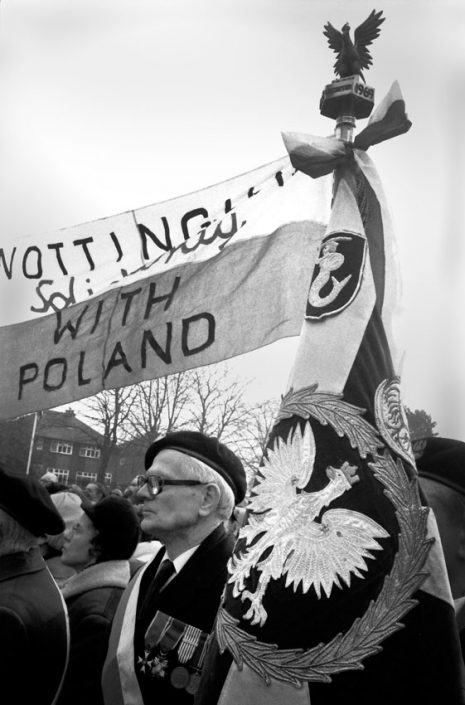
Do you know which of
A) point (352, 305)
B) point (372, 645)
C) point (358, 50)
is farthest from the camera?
point (358, 50)

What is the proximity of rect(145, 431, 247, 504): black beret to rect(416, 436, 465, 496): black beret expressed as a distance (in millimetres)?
1232

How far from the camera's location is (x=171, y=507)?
3303mm

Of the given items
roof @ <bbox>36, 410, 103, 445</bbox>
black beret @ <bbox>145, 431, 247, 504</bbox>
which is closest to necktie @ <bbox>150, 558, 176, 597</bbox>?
black beret @ <bbox>145, 431, 247, 504</bbox>

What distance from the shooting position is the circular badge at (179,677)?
2912mm

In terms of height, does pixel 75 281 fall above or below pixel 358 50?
below

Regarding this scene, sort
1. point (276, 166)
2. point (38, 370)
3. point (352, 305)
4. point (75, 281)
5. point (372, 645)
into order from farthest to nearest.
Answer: point (75, 281) → point (38, 370) → point (276, 166) → point (352, 305) → point (372, 645)

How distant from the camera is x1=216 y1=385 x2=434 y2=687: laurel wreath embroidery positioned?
6.01ft

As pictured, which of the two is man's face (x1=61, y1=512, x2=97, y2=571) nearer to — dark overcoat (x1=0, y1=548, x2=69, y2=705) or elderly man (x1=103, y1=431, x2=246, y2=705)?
dark overcoat (x1=0, y1=548, x2=69, y2=705)

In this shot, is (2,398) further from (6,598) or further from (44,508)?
(6,598)

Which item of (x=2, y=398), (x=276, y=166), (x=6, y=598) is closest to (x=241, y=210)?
(x=276, y=166)

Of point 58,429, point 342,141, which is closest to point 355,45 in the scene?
point 342,141

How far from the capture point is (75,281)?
3980 millimetres

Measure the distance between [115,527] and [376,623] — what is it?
2.83 meters

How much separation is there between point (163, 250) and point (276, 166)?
730 mm
